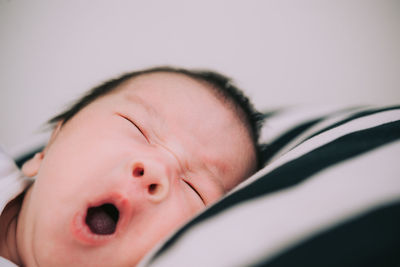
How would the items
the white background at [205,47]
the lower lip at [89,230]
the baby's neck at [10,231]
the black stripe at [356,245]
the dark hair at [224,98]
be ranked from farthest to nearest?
the white background at [205,47], the dark hair at [224,98], the baby's neck at [10,231], the lower lip at [89,230], the black stripe at [356,245]

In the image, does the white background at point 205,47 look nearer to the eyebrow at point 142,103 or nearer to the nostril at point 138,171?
the eyebrow at point 142,103

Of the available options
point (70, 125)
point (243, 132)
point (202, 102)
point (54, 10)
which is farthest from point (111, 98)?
point (54, 10)

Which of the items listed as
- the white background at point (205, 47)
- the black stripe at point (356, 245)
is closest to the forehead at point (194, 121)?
the black stripe at point (356, 245)

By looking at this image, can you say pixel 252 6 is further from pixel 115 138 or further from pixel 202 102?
pixel 115 138

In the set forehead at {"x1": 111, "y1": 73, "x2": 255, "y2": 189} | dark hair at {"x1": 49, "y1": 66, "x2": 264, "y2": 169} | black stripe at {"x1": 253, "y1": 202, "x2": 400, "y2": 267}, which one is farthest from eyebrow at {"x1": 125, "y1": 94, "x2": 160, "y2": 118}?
black stripe at {"x1": 253, "y1": 202, "x2": 400, "y2": 267}

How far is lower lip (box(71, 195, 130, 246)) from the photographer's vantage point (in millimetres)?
389

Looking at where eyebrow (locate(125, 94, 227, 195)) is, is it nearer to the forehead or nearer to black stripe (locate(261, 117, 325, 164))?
the forehead

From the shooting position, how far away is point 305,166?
0.34 metres

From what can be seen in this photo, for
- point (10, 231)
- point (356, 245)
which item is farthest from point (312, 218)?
point (10, 231)

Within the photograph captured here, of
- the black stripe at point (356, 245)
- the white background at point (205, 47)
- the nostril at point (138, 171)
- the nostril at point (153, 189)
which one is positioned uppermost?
the white background at point (205, 47)

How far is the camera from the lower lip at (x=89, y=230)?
389 mm

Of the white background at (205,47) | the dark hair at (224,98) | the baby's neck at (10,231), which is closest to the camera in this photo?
the baby's neck at (10,231)

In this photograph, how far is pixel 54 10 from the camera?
3.43ft

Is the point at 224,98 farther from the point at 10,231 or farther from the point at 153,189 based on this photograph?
the point at 10,231
